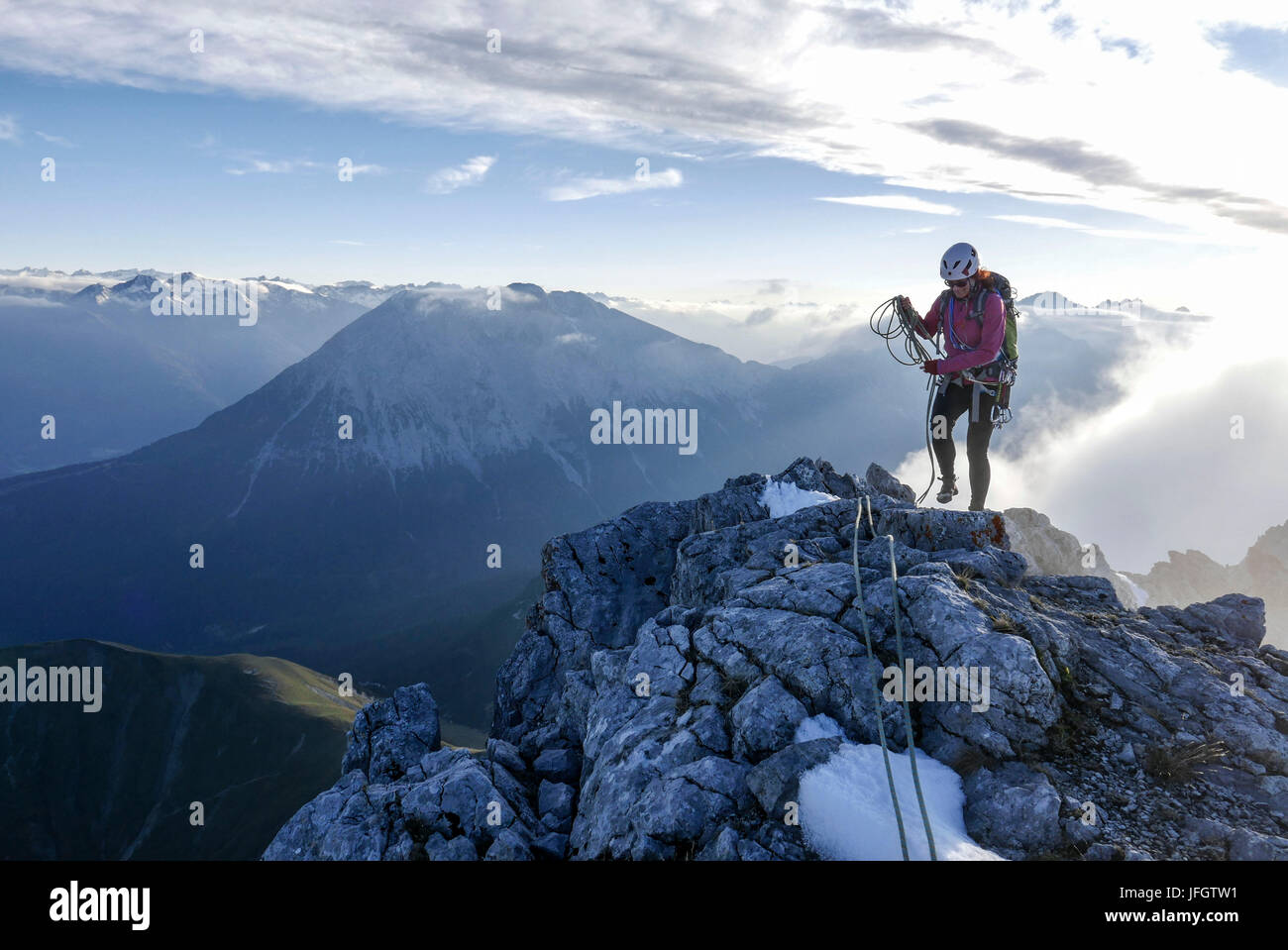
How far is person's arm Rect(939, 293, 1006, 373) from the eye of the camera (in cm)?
2170

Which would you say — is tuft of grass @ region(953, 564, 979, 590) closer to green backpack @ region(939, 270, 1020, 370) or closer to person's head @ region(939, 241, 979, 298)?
green backpack @ region(939, 270, 1020, 370)

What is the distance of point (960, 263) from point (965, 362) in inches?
120

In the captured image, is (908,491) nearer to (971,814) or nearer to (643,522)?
(643,522)

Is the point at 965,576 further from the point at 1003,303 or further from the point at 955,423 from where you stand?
the point at 1003,303

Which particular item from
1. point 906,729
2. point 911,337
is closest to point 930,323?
point 911,337

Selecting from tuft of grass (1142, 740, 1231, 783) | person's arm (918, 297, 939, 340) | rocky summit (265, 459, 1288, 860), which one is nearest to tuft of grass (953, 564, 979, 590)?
rocky summit (265, 459, 1288, 860)

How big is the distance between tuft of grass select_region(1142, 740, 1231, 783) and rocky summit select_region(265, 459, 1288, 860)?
36mm

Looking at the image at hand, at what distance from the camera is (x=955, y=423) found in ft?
79.3

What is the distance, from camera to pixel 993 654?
16.5 metres

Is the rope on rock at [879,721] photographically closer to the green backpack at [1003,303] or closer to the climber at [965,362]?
the climber at [965,362]
